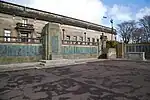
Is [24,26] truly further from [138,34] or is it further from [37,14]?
[138,34]

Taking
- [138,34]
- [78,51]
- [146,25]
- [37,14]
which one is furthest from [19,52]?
[138,34]

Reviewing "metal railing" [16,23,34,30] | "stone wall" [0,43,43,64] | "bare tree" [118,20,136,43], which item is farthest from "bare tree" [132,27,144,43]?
"stone wall" [0,43,43,64]

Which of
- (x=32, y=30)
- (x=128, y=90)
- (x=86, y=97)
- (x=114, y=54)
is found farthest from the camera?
(x=114, y=54)

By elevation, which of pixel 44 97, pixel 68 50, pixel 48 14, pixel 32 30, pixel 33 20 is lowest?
pixel 44 97

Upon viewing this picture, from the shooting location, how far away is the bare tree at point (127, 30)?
52859 mm

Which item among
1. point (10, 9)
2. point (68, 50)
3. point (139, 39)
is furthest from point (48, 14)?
point (139, 39)

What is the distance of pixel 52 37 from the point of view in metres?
Result: 15.9

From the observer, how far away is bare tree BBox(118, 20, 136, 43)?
5286 cm

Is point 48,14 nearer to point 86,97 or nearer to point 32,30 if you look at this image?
point 32,30

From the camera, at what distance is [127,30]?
5378 cm

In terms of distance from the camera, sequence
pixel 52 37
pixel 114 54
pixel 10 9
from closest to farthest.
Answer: pixel 52 37 → pixel 10 9 → pixel 114 54

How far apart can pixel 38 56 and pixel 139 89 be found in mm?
12308

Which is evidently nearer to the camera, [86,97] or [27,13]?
[86,97]

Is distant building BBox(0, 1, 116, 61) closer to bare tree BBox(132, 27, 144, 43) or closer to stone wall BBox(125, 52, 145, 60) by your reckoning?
stone wall BBox(125, 52, 145, 60)
